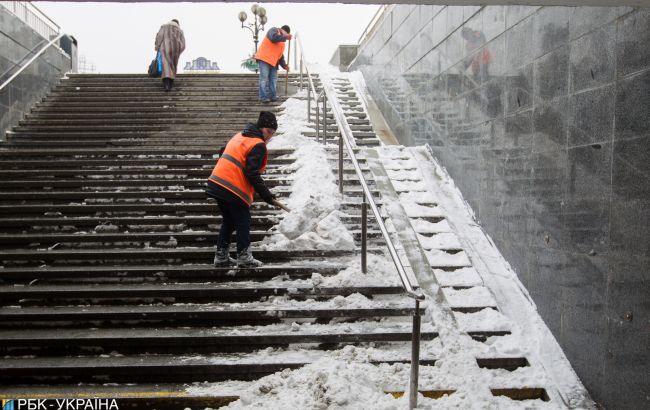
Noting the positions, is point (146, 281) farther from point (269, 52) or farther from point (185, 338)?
point (269, 52)

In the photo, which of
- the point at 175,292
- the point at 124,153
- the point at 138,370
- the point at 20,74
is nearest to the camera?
the point at 138,370

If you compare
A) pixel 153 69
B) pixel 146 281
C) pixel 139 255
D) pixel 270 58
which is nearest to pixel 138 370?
pixel 146 281


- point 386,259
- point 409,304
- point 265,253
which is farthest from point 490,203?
point 265,253

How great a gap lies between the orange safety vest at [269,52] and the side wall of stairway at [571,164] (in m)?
4.56

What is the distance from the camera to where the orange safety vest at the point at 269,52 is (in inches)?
400

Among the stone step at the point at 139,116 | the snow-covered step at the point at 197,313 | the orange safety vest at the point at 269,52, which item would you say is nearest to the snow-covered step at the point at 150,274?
the snow-covered step at the point at 197,313

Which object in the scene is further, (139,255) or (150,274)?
(139,255)

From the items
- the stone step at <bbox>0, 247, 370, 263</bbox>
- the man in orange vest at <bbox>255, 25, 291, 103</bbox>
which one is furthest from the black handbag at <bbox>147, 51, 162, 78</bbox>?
the stone step at <bbox>0, 247, 370, 263</bbox>

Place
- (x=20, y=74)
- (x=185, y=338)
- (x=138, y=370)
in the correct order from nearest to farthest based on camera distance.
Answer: (x=138, y=370) → (x=185, y=338) → (x=20, y=74)

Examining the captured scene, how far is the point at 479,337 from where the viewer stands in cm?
434

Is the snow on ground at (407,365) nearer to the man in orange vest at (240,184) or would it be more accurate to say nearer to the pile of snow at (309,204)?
the pile of snow at (309,204)

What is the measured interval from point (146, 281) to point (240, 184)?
1333 millimetres

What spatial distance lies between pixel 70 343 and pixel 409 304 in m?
2.83

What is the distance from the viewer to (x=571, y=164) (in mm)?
3979
